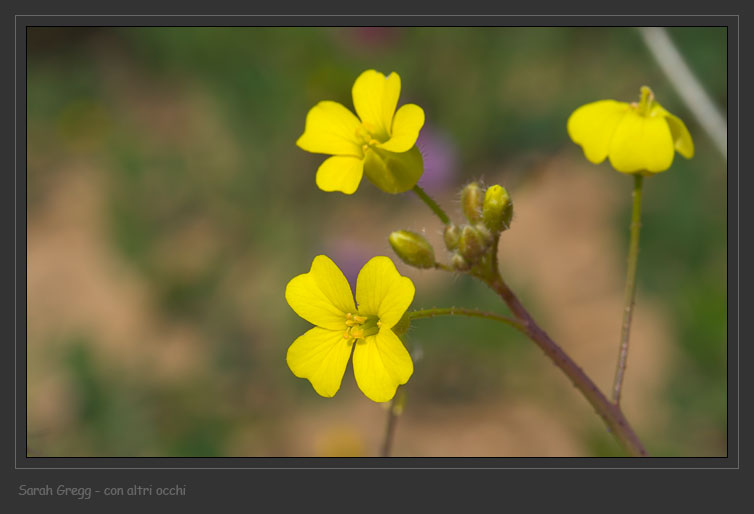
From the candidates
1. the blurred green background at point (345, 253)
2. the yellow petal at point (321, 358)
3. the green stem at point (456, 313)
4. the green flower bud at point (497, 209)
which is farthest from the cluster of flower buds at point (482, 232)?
the blurred green background at point (345, 253)

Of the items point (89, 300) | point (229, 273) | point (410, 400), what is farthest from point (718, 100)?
point (89, 300)

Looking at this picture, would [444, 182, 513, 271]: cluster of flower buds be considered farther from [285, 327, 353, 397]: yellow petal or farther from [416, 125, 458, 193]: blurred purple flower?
[416, 125, 458, 193]: blurred purple flower

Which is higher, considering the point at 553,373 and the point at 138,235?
the point at 138,235

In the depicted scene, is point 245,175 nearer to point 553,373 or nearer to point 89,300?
point 89,300

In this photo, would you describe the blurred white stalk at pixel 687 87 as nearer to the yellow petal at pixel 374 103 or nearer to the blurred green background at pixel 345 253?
the blurred green background at pixel 345 253

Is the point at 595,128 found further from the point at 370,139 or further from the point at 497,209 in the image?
the point at 370,139

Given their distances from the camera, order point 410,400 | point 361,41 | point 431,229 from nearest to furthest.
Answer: point 410,400
point 361,41
point 431,229

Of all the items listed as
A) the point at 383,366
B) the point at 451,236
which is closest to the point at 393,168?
the point at 451,236
